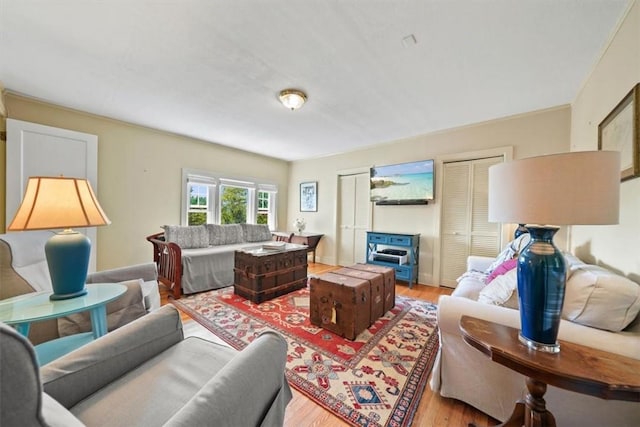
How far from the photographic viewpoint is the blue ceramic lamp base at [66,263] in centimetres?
132

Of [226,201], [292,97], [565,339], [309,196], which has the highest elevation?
[292,97]

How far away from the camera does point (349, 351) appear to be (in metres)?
1.91

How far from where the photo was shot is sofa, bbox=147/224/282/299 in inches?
122

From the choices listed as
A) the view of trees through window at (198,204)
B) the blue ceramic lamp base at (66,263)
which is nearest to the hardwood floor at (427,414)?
the blue ceramic lamp base at (66,263)

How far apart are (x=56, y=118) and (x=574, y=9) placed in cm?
508

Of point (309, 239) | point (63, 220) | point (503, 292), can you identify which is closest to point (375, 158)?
point (309, 239)

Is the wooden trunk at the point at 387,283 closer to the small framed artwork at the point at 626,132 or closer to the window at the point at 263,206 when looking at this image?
the small framed artwork at the point at 626,132

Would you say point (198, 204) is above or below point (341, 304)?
above

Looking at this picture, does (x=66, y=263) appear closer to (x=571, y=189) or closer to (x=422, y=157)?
(x=571, y=189)

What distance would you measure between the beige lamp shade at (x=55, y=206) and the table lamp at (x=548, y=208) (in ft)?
7.18

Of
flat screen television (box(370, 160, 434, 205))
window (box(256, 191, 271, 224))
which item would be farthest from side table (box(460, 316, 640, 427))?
window (box(256, 191, 271, 224))

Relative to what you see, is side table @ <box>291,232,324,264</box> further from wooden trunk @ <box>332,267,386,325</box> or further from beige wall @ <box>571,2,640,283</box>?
beige wall @ <box>571,2,640,283</box>

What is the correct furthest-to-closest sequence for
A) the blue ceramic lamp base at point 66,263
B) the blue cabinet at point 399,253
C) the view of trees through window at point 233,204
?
1. the view of trees through window at point 233,204
2. the blue cabinet at point 399,253
3. the blue ceramic lamp base at point 66,263

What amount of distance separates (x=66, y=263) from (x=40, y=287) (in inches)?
23.2
